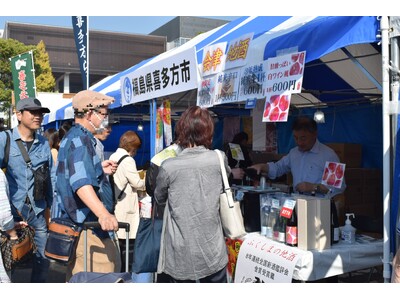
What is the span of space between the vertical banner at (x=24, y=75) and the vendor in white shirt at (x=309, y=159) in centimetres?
978

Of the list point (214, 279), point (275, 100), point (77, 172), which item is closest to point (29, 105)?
point (77, 172)

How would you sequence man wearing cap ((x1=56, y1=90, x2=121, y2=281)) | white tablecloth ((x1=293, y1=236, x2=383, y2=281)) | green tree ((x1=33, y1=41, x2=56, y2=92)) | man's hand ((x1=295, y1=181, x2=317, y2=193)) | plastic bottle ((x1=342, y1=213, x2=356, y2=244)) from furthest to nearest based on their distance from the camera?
green tree ((x1=33, y1=41, x2=56, y2=92))
man's hand ((x1=295, y1=181, x2=317, y2=193))
plastic bottle ((x1=342, y1=213, x2=356, y2=244))
white tablecloth ((x1=293, y1=236, x2=383, y2=281))
man wearing cap ((x1=56, y1=90, x2=121, y2=281))

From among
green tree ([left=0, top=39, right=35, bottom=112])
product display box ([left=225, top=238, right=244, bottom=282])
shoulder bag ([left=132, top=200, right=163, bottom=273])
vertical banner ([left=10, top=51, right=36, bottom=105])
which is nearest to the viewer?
shoulder bag ([left=132, top=200, right=163, bottom=273])

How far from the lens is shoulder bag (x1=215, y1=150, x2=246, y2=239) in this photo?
7.62 ft

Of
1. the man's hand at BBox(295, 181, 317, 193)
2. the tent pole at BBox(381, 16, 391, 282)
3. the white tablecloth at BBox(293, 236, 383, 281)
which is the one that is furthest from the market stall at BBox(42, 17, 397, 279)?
the man's hand at BBox(295, 181, 317, 193)

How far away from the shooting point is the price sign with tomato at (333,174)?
11.7 feet

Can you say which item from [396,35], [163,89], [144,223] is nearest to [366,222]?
[396,35]

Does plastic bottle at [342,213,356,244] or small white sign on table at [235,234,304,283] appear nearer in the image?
small white sign on table at [235,234,304,283]

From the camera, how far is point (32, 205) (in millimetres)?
3467

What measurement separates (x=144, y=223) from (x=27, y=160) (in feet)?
4.51

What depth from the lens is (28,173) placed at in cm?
343

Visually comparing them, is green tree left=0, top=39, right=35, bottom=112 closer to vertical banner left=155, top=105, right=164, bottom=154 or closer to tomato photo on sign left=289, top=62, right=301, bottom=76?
vertical banner left=155, top=105, right=164, bottom=154

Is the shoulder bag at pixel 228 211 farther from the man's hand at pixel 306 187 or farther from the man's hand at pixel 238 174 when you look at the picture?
the man's hand at pixel 238 174

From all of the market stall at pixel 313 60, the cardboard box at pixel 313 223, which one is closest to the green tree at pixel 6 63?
the market stall at pixel 313 60
